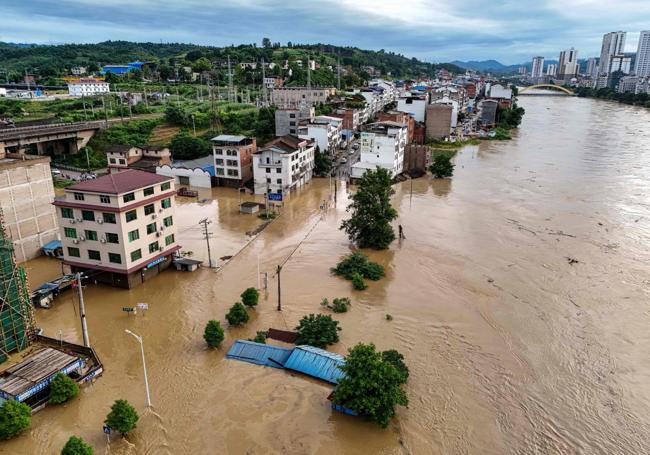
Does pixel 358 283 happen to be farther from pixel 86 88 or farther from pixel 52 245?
pixel 86 88

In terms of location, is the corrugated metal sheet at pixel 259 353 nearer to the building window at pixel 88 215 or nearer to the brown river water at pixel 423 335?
the brown river water at pixel 423 335

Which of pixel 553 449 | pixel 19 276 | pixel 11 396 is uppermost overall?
pixel 19 276

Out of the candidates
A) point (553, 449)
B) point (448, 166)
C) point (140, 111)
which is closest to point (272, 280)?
point (553, 449)

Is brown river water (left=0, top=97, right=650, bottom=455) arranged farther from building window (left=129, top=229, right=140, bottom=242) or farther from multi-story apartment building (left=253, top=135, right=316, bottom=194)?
multi-story apartment building (left=253, top=135, right=316, bottom=194)

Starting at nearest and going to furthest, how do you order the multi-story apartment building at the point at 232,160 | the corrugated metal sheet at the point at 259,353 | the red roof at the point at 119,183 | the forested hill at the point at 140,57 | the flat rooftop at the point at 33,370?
1. the flat rooftop at the point at 33,370
2. the corrugated metal sheet at the point at 259,353
3. the red roof at the point at 119,183
4. the multi-story apartment building at the point at 232,160
5. the forested hill at the point at 140,57

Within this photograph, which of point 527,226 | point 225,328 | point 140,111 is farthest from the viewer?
point 140,111

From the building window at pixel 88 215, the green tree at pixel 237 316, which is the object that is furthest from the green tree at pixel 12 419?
the building window at pixel 88 215

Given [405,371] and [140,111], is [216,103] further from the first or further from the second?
[405,371]

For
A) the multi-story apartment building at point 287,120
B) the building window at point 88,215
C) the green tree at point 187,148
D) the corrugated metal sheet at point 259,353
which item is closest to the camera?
the corrugated metal sheet at point 259,353
